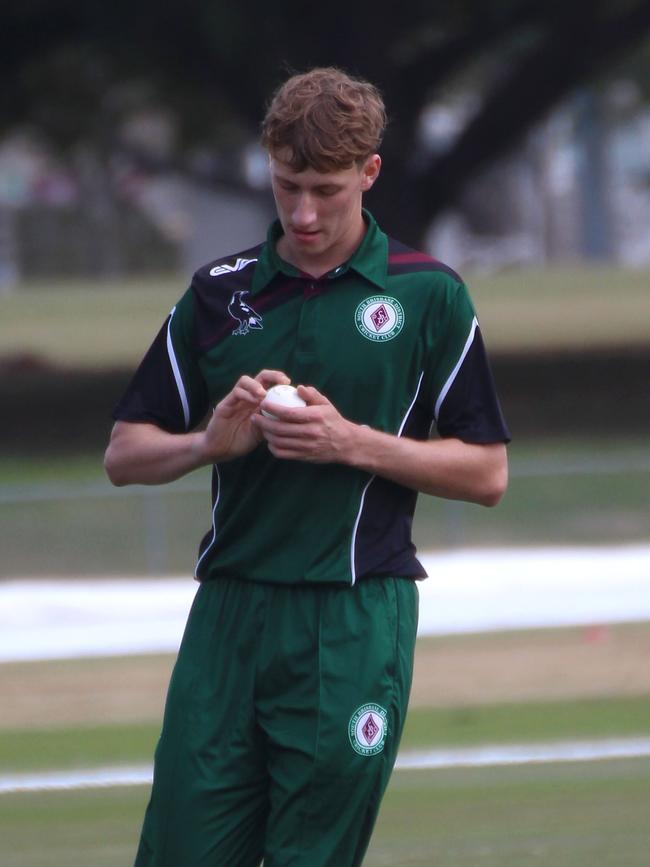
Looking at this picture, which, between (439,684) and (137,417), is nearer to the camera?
(137,417)

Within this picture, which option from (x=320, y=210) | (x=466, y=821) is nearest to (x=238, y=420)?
(x=320, y=210)

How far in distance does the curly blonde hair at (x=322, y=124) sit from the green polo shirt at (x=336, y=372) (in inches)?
9.6

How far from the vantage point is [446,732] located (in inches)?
287

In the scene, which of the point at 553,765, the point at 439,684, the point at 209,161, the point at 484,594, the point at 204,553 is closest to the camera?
the point at 204,553

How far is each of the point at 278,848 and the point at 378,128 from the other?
146cm

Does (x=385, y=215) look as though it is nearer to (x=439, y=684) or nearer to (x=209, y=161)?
(x=439, y=684)

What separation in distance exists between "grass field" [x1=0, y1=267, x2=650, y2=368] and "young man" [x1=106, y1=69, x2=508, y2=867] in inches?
665

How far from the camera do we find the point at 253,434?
3.29 meters

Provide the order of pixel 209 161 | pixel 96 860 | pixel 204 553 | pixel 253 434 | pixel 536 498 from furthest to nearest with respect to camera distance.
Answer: pixel 209 161 < pixel 536 498 < pixel 96 860 < pixel 204 553 < pixel 253 434

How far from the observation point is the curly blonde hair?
3.24 meters

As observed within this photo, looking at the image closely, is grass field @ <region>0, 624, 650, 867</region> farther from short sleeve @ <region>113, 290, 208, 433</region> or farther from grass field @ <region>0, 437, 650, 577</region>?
grass field @ <region>0, 437, 650, 577</region>

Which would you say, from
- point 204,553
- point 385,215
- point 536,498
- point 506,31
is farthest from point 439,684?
point 506,31

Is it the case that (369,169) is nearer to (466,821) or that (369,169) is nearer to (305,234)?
(305,234)

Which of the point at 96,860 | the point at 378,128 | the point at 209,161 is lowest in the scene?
the point at 96,860
